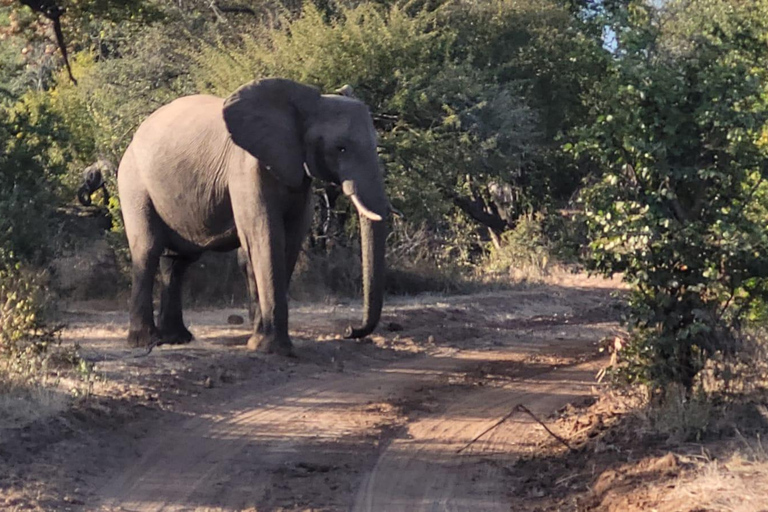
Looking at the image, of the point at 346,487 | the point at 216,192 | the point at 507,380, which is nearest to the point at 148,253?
the point at 216,192

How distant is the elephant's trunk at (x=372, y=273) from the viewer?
1152cm

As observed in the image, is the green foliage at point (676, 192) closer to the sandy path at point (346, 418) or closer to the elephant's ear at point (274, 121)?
the sandy path at point (346, 418)

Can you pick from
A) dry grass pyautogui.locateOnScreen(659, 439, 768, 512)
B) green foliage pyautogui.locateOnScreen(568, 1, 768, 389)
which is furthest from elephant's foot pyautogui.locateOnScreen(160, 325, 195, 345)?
dry grass pyautogui.locateOnScreen(659, 439, 768, 512)

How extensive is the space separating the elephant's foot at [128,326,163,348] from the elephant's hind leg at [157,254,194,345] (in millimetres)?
103

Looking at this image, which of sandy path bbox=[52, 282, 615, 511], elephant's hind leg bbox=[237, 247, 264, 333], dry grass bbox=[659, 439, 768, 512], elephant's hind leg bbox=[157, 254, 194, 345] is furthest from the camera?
elephant's hind leg bbox=[157, 254, 194, 345]

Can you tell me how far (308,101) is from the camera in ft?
40.9

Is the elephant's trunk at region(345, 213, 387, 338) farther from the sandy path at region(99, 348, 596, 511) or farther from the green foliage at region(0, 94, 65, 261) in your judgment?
the green foliage at region(0, 94, 65, 261)

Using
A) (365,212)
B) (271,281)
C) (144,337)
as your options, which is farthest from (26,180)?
(365,212)

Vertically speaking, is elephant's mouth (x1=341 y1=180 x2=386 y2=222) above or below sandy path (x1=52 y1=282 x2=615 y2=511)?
above

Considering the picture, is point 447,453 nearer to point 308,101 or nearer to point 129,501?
point 129,501

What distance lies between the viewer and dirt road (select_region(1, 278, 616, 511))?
7.31 m

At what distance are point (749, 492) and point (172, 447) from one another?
13.7ft

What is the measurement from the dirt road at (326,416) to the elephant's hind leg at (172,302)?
35 centimetres

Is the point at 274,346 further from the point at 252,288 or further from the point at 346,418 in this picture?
the point at 346,418
